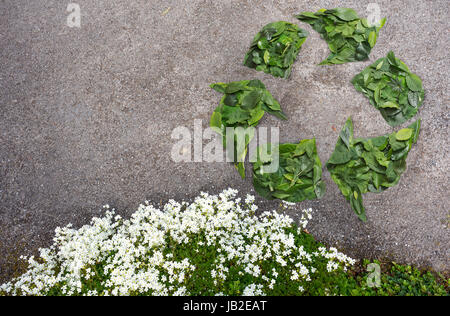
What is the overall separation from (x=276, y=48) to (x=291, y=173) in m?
1.23

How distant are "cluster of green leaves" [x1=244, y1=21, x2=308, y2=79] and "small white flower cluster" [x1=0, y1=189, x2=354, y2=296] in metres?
1.28

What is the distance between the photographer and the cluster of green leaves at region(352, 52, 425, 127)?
118 inches

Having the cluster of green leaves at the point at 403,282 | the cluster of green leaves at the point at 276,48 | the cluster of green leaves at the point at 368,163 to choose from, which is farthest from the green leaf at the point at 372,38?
the cluster of green leaves at the point at 403,282

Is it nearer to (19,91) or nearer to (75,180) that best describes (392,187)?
(75,180)

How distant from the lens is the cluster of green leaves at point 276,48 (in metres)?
3.06

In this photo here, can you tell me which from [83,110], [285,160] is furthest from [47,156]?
[285,160]

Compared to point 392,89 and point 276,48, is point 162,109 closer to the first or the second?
point 276,48

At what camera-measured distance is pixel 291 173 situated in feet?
9.53

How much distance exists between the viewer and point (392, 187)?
3.00 meters

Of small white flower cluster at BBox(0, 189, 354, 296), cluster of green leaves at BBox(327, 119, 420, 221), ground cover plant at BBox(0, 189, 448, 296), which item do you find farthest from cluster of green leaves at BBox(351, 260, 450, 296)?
cluster of green leaves at BBox(327, 119, 420, 221)

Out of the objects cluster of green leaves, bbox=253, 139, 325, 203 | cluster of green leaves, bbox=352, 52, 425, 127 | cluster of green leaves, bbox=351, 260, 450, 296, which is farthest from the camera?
cluster of green leaves, bbox=352, 52, 425, 127

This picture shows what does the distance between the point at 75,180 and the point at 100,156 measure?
0.33 m

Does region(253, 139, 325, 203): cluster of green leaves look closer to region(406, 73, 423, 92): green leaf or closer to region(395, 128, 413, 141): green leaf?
region(395, 128, 413, 141): green leaf

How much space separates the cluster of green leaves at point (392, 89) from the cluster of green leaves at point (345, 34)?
8.2 inches
